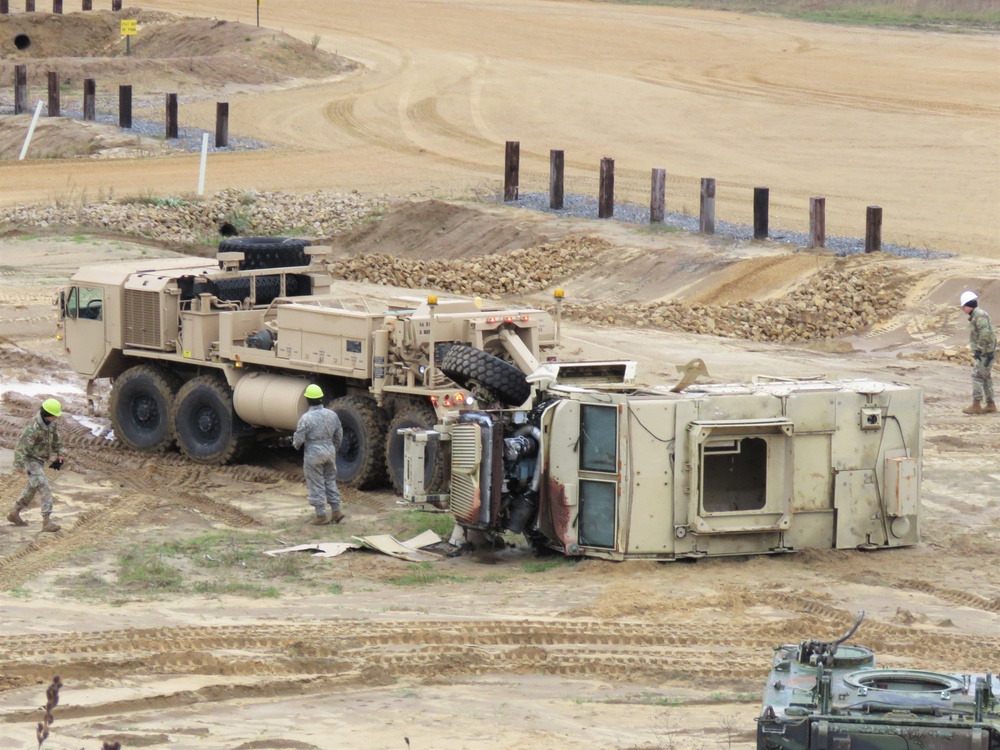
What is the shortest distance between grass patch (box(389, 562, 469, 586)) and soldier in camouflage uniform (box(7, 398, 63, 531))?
3377 mm

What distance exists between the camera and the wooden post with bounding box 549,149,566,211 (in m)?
31.0

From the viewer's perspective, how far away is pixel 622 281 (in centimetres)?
2781

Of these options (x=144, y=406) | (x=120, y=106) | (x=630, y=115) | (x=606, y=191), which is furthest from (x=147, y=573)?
(x=630, y=115)

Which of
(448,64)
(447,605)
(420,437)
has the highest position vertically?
(448,64)

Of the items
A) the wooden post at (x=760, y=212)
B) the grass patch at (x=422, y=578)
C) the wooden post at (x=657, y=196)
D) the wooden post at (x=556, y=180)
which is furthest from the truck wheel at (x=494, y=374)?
the wooden post at (x=556, y=180)

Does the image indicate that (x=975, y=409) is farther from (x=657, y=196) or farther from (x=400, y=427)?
(x=657, y=196)

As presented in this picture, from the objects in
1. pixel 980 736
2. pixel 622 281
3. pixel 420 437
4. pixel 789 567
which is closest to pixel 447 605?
pixel 420 437

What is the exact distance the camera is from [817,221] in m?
27.0

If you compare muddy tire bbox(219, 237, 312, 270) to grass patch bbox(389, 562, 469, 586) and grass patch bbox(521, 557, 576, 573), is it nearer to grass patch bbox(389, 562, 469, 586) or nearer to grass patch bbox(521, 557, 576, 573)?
grass patch bbox(389, 562, 469, 586)

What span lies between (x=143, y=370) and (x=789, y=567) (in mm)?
8273

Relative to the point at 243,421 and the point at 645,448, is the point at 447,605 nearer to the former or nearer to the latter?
the point at 645,448

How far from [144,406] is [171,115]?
18577 mm

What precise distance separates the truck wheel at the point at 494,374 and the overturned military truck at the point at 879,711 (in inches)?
317

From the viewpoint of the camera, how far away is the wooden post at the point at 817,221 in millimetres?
26953
